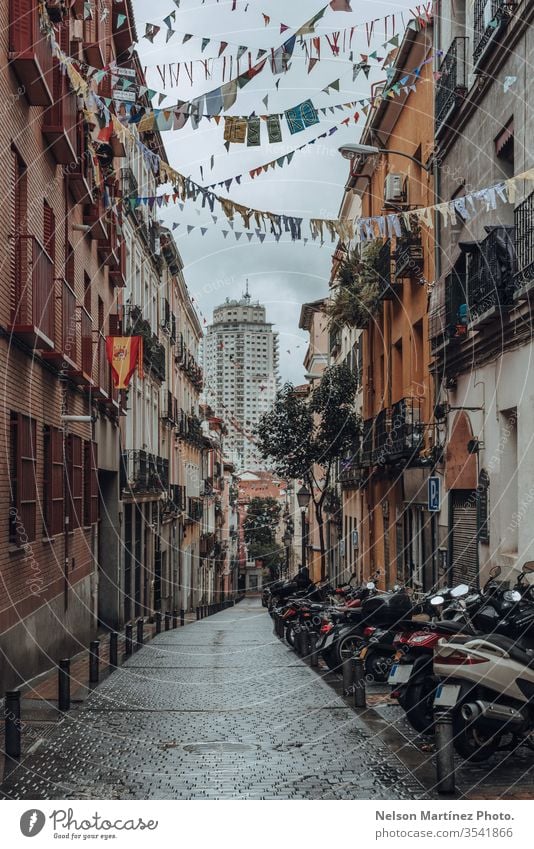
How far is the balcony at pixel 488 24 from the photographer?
1409 cm

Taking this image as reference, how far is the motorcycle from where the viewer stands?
8.22 meters

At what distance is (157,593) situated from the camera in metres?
36.7

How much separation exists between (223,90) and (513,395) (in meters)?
5.69

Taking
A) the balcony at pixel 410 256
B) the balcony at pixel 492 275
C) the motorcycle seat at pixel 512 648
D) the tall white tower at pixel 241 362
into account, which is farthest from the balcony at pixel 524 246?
the tall white tower at pixel 241 362

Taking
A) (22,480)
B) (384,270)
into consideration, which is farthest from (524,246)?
(384,270)

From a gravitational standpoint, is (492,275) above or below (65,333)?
above

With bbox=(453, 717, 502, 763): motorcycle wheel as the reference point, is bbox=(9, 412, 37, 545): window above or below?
above

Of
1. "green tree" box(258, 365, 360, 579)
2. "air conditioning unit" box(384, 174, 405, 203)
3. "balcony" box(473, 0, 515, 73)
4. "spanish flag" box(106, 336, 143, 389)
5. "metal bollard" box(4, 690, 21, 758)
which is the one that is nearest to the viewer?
"metal bollard" box(4, 690, 21, 758)

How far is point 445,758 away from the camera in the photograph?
7.55 m

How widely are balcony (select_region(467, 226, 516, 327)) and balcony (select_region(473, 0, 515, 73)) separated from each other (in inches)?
108

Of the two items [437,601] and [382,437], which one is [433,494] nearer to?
[382,437]

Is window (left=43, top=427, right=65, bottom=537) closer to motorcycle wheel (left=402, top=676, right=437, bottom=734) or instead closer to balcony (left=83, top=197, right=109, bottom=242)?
balcony (left=83, top=197, right=109, bottom=242)

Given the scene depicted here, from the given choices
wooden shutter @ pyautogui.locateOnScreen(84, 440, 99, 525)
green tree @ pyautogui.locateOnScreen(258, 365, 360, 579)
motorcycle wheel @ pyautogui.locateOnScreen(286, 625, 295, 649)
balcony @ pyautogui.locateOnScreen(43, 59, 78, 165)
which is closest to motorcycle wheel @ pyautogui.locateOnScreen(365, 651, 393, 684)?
motorcycle wheel @ pyautogui.locateOnScreen(286, 625, 295, 649)

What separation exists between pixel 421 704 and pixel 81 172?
1213cm
